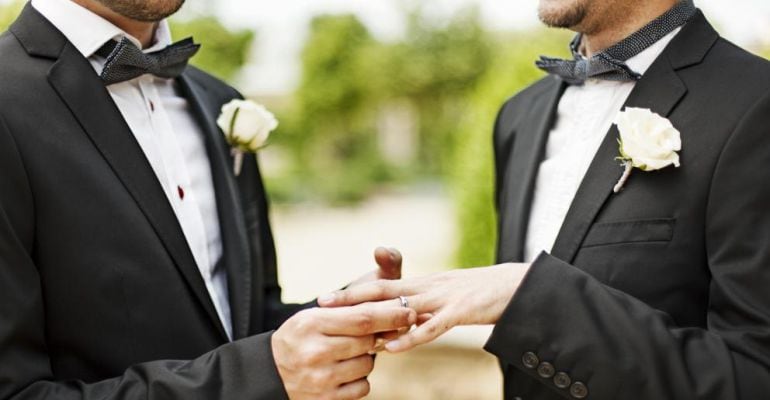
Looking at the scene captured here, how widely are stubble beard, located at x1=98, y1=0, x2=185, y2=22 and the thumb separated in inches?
39.2

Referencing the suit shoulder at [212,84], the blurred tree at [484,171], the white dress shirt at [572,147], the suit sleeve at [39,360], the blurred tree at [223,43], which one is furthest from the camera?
the blurred tree at [223,43]

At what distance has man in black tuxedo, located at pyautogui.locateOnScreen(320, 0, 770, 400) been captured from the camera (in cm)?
223

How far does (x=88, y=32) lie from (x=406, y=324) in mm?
1268

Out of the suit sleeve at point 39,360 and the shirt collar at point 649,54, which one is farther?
the shirt collar at point 649,54

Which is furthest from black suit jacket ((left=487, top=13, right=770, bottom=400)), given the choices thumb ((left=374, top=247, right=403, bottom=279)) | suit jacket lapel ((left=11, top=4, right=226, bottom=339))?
suit jacket lapel ((left=11, top=4, right=226, bottom=339))

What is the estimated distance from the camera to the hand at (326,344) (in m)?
2.18

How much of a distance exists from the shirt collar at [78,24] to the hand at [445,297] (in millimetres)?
1019

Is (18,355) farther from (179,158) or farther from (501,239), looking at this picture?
(501,239)

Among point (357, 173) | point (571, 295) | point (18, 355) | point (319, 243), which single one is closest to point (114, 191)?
point (18, 355)

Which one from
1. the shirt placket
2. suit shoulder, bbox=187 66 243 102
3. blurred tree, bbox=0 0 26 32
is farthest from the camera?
blurred tree, bbox=0 0 26 32

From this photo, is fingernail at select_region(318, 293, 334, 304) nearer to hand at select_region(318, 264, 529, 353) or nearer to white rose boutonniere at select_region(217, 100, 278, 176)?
hand at select_region(318, 264, 529, 353)

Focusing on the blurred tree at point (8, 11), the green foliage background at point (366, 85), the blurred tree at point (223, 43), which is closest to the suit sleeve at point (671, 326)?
the blurred tree at point (8, 11)

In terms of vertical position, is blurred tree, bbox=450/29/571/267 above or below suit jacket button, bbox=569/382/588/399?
below

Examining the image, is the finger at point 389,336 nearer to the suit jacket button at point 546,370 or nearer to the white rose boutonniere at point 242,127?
the suit jacket button at point 546,370
